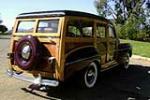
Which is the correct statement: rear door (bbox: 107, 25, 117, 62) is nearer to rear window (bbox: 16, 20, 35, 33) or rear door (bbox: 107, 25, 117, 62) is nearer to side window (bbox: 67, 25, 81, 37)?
side window (bbox: 67, 25, 81, 37)

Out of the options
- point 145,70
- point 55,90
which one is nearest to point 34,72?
point 55,90

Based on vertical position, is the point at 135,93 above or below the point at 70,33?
below

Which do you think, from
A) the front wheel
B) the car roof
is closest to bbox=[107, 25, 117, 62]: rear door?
the front wheel

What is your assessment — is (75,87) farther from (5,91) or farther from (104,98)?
(5,91)

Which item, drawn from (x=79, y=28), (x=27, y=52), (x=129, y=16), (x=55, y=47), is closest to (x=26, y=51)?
(x=27, y=52)

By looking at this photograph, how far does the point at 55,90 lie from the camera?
8609mm

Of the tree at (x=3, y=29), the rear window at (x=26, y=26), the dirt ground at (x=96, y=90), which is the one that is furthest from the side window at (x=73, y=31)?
the tree at (x=3, y=29)

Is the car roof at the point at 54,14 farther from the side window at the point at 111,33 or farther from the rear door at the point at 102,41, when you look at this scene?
the side window at the point at 111,33

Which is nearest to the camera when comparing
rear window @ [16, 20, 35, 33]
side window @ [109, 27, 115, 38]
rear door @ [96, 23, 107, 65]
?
rear window @ [16, 20, 35, 33]

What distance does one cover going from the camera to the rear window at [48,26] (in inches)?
313

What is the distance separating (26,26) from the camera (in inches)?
338

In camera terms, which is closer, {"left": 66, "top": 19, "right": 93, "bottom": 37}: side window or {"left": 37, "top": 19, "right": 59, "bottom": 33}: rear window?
{"left": 37, "top": 19, "right": 59, "bottom": 33}: rear window

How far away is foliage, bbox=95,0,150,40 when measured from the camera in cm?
4169

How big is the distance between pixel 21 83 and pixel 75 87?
154 centimetres
